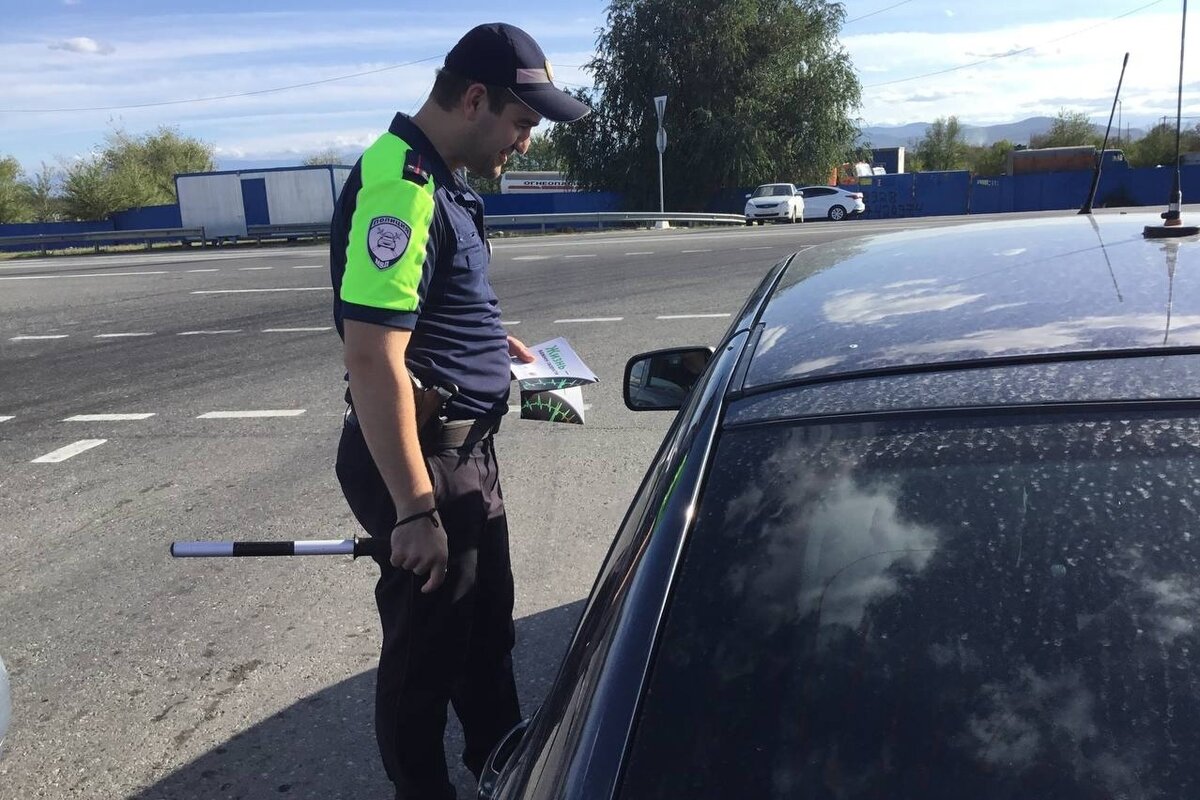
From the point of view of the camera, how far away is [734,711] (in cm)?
A: 102

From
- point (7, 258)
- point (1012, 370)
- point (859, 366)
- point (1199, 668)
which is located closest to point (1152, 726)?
point (1199, 668)

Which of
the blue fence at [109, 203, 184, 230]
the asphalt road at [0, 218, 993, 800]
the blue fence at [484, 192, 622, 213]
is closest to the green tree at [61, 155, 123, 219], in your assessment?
the blue fence at [109, 203, 184, 230]

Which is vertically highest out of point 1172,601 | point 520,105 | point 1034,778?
point 520,105

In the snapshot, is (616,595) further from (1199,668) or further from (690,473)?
(1199,668)

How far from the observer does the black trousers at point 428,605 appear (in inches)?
88.1

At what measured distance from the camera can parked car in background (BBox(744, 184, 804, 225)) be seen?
106 feet

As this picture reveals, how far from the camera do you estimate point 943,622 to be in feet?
3.45

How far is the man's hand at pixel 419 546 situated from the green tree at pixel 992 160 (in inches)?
2506

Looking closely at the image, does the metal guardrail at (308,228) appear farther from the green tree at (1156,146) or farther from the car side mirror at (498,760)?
the green tree at (1156,146)

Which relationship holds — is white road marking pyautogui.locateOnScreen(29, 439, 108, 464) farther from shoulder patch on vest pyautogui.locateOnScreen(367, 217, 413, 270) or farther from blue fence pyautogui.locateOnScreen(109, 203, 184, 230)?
blue fence pyautogui.locateOnScreen(109, 203, 184, 230)

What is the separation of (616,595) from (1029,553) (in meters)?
0.48

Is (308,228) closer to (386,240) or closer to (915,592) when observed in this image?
(386,240)

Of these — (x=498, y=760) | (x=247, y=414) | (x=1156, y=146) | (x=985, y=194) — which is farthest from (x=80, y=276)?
(x=1156, y=146)

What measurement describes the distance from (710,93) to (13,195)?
3264cm
